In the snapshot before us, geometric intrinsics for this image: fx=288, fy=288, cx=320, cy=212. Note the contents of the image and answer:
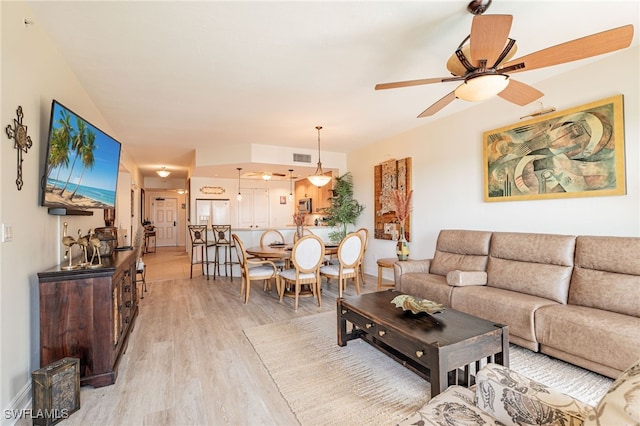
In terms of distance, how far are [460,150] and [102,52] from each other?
4.28 metres

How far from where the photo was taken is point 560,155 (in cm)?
306

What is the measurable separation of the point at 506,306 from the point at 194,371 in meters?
2.78

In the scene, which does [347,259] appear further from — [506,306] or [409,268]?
[506,306]

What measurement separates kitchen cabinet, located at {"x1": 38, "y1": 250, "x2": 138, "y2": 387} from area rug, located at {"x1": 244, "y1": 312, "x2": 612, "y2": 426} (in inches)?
46.9

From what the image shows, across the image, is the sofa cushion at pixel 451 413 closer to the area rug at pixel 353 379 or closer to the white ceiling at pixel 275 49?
the area rug at pixel 353 379

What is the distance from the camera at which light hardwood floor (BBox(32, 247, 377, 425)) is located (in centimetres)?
181

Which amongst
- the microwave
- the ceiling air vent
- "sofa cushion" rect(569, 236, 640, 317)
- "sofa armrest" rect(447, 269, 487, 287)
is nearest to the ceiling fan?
"sofa cushion" rect(569, 236, 640, 317)

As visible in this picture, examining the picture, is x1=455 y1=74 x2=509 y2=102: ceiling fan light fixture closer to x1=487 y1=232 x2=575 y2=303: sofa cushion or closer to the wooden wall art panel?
x1=487 y1=232 x2=575 y2=303: sofa cushion

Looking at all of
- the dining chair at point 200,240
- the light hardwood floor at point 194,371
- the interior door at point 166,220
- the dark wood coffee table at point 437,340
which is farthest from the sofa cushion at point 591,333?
the interior door at point 166,220

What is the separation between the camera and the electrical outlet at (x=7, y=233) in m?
1.68

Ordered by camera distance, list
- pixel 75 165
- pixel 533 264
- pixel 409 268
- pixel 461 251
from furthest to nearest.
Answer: pixel 409 268 → pixel 461 251 → pixel 533 264 → pixel 75 165

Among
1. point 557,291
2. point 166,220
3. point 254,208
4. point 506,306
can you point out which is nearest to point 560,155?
point 557,291

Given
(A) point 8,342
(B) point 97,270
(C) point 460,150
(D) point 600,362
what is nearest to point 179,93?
(B) point 97,270

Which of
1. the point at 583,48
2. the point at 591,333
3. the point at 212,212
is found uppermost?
the point at 583,48
